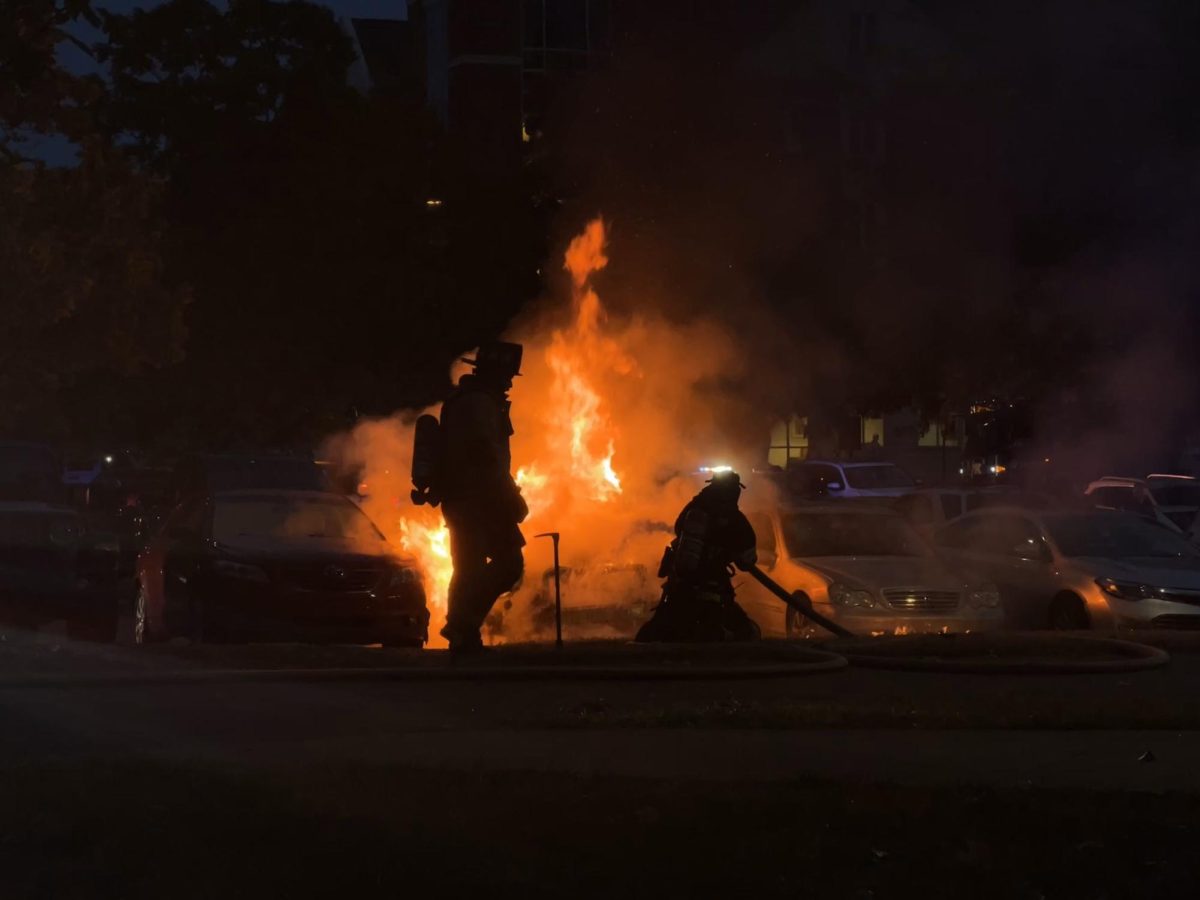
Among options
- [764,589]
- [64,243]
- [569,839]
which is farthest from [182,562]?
[64,243]

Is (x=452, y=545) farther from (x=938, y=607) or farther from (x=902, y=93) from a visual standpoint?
(x=902, y=93)

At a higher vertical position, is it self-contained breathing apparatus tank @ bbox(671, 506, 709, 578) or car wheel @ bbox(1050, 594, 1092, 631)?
self-contained breathing apparatus tank @ bbox(671, 506, 709, 578)

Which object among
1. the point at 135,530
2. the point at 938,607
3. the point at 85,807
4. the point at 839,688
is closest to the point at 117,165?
the point at 135,530

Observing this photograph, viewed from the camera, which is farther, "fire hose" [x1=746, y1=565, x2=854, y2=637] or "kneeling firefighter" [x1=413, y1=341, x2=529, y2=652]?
"fire hose" [x1=746, y1=565, x2=854, y2=637]

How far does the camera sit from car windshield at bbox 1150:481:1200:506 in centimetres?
2673

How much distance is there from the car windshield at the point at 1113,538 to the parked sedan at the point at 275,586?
6336 mm

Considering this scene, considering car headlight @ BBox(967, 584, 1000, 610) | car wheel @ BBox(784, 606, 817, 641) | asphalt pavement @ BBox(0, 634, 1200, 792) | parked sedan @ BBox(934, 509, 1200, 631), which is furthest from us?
parked sedan @ BBox(934, 509, 1200, 631)

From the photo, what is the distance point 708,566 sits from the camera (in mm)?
11914

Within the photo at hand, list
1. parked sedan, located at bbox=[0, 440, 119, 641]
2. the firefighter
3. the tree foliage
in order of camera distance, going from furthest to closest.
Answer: the tree foliage, parked sedan, located at bbox=[0, 440, 119, 641], the firefighter

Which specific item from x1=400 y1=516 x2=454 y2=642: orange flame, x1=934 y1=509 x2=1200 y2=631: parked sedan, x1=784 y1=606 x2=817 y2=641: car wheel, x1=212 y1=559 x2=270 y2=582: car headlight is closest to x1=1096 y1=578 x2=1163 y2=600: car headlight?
x1=934 y1=509 x2=1200 y2=631: parked sedan

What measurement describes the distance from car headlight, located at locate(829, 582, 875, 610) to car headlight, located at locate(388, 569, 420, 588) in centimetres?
361

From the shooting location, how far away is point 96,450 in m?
38.9

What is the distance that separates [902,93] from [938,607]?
1664 centimetres

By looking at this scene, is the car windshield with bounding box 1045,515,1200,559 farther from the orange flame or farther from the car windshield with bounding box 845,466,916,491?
the car windshield with bounding box 845,466,916,491
